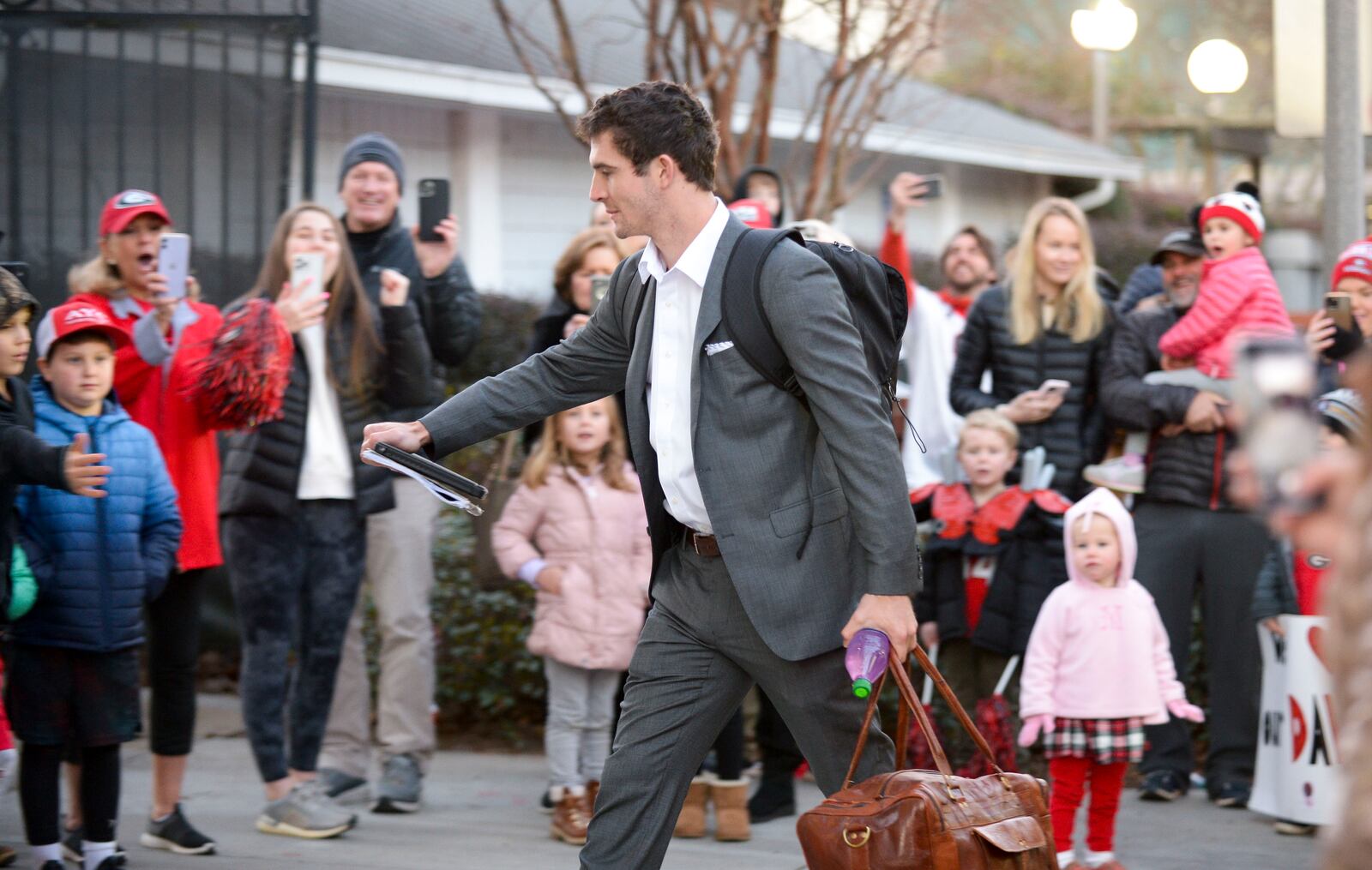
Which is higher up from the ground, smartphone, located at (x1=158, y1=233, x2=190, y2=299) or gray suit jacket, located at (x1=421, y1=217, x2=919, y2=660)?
smartphone, located at (x1=158, y1=233, x2=190, y2=299)

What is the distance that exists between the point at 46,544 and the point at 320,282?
4.42 ft

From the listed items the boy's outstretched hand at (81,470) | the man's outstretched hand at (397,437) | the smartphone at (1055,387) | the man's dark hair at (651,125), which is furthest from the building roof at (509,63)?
the man's outstretched hand at (397,437)

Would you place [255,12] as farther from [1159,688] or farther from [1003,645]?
[1159,688]

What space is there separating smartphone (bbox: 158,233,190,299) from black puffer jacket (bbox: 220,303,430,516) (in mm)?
525

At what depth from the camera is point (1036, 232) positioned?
6.83 meters

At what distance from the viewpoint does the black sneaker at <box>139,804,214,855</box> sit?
5730mm

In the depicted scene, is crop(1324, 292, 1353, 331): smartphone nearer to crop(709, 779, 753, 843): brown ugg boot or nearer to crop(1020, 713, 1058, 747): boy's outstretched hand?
crop(1020, 713, 1058, 747): boy's outstretched hand

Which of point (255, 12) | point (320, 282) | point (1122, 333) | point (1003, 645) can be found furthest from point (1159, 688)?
point (255, 12)

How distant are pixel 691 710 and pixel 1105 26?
13363 millimetres

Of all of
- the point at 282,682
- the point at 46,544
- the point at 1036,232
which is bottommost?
the point at 282,682

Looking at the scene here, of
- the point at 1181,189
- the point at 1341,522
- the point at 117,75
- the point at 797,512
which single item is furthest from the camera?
the point at 1181,189

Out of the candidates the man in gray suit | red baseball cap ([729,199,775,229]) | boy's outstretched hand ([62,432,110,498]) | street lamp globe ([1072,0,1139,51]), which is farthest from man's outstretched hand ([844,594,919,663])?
street lamp globe ([1072,0,1139,51])

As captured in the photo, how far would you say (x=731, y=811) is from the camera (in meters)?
5.99

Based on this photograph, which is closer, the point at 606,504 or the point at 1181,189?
the point at 606,504
